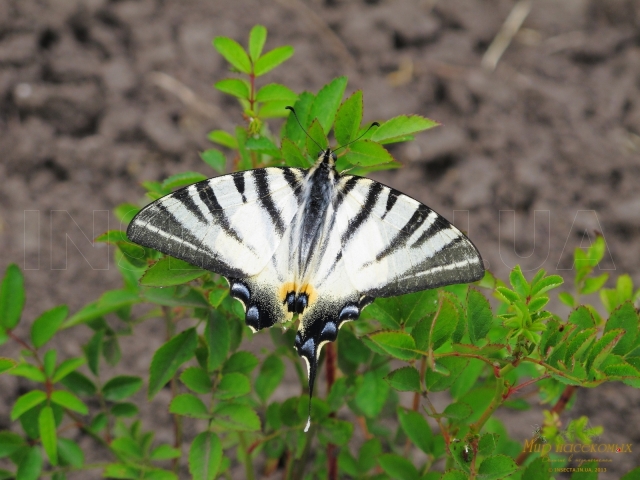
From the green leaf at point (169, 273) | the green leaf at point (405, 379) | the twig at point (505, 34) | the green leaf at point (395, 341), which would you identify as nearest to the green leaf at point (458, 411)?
the green leaf at point (405, 379)

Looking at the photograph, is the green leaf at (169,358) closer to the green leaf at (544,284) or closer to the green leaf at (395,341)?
the green leaf at (395,341)

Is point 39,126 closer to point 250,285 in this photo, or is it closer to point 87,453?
point 87,453

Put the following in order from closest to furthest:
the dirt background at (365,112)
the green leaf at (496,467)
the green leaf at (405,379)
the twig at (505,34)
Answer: the green leaf at (496,467) → the green leaf at (405,379) → the dirt background at (365,112) → the twig at (505,34)

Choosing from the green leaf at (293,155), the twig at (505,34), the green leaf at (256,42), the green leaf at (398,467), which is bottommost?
the green leaf at (398,467)

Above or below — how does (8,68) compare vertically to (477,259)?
above

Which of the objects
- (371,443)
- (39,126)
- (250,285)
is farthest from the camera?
(39,126)

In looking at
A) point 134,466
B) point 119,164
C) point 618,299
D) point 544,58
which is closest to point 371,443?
point 134,466

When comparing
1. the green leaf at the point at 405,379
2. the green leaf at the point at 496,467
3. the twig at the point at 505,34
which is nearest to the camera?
the green leaf at the point at 496,467

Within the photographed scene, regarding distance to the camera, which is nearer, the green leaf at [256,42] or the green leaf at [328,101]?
the green leaf at [328,101]
